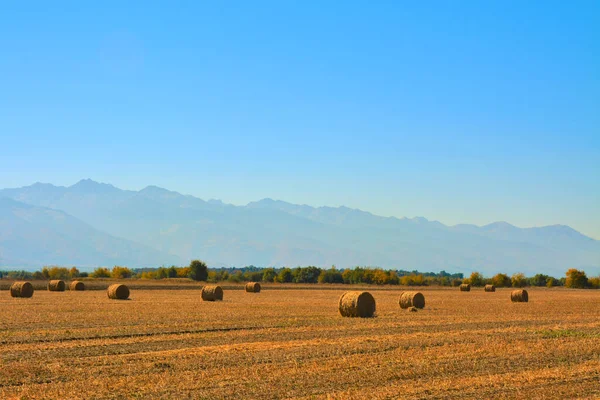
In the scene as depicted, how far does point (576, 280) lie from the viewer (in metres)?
115

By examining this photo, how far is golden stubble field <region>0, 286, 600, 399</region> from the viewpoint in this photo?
46.6 ft

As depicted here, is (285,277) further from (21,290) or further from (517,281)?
(21,290)

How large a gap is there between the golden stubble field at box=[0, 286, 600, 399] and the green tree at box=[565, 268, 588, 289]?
90.6 metres

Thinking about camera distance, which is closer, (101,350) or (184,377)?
(184,377)

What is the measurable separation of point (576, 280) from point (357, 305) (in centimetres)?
9267

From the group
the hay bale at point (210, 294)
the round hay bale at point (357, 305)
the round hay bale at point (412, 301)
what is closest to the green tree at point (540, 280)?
the hay bale at point (210, 294)

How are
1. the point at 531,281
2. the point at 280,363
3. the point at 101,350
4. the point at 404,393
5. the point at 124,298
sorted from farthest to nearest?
the point at 531,281 < the point at 124,298 < the point at 101,350 < the point at 280,363 < the point at 404,393

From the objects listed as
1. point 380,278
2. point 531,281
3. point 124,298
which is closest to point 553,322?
point 124,298

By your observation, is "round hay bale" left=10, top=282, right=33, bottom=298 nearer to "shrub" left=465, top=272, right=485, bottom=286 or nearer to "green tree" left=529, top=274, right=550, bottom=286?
"shrub" left=465, top=272, right=485, bottom=286

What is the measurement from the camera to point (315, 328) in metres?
25.6

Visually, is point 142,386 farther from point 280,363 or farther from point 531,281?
point 531,281

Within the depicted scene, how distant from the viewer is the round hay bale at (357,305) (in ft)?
102

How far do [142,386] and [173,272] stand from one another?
342 feet

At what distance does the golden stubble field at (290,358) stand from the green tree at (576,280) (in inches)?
3566
